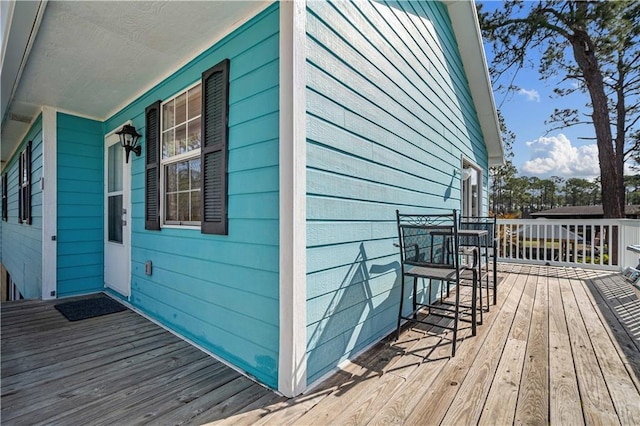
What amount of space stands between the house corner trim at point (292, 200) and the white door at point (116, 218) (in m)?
2.83

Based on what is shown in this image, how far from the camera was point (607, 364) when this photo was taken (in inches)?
85.7

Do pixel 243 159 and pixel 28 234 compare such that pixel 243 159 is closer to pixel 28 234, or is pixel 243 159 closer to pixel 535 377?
pixel 535 377

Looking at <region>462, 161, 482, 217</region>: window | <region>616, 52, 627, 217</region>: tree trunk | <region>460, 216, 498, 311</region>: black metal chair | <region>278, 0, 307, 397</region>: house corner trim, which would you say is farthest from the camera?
<region>616, 52, 627, 217</region>: tree trunk

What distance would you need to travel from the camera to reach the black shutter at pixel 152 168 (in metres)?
3.14

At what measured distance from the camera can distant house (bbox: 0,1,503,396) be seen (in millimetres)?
1885

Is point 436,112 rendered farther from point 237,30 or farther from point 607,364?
point 607,364

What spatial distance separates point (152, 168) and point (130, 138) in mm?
680

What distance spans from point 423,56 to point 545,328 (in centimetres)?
330

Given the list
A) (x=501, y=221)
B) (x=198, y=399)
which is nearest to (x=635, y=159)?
(x=501, y=221)

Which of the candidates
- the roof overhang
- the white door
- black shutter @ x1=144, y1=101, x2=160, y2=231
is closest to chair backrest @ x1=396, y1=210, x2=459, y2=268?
black shutter @ x1=144, y1=101, x2=160, y2=231

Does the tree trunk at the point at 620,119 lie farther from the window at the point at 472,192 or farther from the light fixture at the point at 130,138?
the light fixture at the point at 130,138

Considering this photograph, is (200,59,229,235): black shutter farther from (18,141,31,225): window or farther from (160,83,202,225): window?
(18,141,31,225): window

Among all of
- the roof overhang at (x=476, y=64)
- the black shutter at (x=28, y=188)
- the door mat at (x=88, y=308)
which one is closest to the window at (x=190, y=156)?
the door mat at (x=88, y=308)

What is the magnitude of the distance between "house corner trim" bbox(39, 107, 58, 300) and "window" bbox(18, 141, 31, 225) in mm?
1588
